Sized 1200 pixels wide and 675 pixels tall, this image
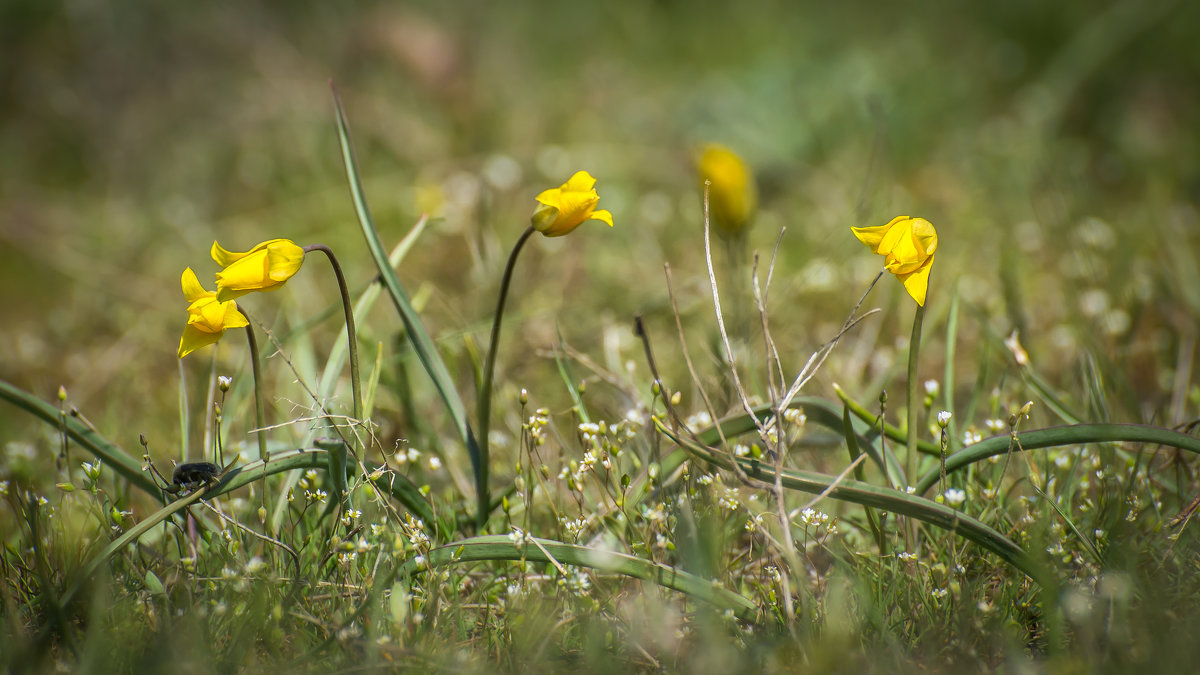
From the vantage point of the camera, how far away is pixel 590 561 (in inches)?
45.7

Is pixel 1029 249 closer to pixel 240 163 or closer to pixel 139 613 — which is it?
pixel 139 613

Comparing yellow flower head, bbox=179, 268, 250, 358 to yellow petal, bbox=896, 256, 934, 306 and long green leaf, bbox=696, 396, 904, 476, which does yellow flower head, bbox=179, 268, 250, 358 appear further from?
yellow petal, bbox=896, 256, 934, 306

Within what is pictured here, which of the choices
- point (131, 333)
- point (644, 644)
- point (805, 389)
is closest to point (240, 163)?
point (131, 333)

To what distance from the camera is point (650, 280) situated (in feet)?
8.92

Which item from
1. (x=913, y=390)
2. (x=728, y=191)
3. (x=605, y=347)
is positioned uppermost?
(x=728, y=191)

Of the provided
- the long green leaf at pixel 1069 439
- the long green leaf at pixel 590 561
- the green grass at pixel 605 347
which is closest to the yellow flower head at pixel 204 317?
the green grass at pixel 605 347

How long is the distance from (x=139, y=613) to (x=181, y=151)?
11.0 feet

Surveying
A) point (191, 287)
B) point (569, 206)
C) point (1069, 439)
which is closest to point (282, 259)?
point (191, 287)

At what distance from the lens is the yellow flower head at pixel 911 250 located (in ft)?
3.50

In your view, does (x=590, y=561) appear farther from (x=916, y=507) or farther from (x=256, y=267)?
(x=256, y=267)

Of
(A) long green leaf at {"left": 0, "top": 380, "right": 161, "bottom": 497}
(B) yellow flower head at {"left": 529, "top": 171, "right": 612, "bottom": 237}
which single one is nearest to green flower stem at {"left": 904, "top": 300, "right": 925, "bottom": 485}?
(B) yellow flower head at {"left": 529, "top": 171, "right": 612, "bottom": 237}

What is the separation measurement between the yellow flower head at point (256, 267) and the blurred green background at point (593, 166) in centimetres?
80

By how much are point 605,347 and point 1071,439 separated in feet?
4.27

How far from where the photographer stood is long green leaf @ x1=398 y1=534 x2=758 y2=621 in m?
1.13
